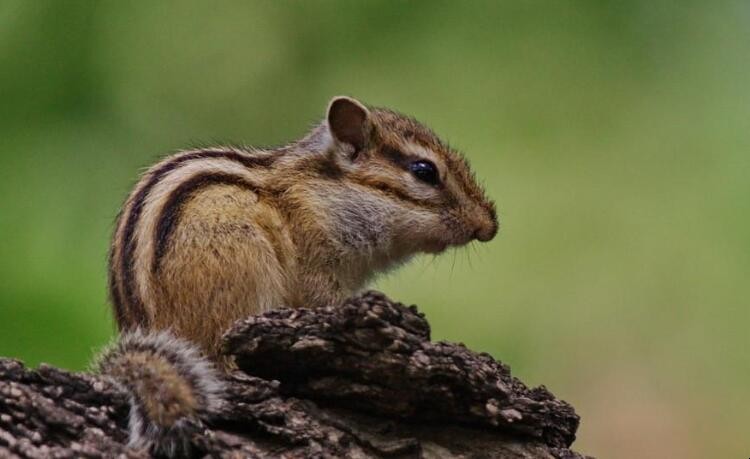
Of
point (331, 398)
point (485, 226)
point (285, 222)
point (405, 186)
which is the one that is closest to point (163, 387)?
point (331, 398)

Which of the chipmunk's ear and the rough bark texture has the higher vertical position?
the chipmunk's ear

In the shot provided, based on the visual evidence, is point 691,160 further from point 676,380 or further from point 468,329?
point 468,329

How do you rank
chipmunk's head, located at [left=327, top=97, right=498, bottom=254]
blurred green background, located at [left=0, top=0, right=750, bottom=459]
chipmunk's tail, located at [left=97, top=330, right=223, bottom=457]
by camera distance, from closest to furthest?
chipmunk's tail, located at [left=97, top=330, right=223, bottom=457] → chipmunk's head, located at [left=327, top=97, right=498, bottom=254] → blurred green background, located at [left=0, top=0, right=750, bottom=459]

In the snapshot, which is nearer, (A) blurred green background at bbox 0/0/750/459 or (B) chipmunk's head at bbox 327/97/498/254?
(B) chipmunk's head at bbox 327/97/498/254

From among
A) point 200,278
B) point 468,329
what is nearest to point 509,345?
point 468,329

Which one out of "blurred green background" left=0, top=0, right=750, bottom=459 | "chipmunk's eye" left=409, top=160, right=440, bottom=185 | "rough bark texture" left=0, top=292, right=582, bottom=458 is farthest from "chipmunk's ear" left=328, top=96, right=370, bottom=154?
"rough bark texture" left=0, top=292, right=582, bottom=458

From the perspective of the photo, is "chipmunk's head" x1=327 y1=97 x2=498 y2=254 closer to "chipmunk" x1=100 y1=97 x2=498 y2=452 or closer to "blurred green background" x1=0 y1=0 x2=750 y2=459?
"chipmunk" x1=100 y1=97 x2=498 y2=452

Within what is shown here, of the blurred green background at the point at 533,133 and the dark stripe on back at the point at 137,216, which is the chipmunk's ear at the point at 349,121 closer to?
the dark stripe on back at the point at 137,216
